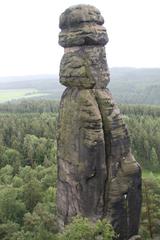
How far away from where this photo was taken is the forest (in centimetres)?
3580

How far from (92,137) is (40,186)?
70.9 ft

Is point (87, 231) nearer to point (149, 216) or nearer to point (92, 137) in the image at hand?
point (92, 137)

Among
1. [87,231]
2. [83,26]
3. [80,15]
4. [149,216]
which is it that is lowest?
[149,216]

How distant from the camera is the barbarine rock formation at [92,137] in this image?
32844mm

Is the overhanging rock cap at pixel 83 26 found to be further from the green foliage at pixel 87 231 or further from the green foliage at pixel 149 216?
the green foliage at pixel 149 216

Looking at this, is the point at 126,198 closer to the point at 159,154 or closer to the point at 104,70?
the point at 104,70

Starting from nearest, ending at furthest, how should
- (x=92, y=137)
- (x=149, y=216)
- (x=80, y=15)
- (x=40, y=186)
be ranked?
(x=92, y=137) < (x=80, y=15) < (x=149, y=216) < (x=40, y=186)

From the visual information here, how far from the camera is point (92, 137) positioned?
3247cm

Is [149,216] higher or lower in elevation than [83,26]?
lower

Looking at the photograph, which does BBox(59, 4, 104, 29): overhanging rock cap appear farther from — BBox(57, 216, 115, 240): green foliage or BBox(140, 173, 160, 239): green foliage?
BBox(140, 173, 160, 239): green foliage

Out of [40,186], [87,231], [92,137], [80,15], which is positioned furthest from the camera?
[40,186]

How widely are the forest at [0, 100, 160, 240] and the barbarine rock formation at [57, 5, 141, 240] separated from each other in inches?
89.1

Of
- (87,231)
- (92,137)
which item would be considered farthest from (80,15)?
(87,231)

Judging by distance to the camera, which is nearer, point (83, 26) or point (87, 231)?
point (87, 231)
